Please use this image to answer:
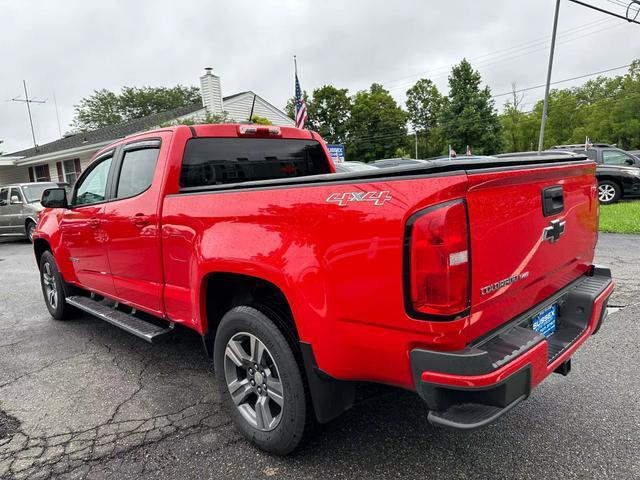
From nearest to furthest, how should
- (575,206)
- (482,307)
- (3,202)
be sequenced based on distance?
(482,307), (575,206), (3,202)

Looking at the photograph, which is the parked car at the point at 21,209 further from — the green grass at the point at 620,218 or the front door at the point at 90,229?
the green grass at the point at 620,218

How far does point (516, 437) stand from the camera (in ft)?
8.52

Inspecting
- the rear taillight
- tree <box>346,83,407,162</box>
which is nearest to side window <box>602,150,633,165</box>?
the rear taillight

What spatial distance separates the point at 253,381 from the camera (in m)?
2.63

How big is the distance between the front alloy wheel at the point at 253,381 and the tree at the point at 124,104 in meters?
52.6

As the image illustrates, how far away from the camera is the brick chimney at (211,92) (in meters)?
19.9

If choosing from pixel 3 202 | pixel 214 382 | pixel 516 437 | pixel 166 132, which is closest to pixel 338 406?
pixel 516 437

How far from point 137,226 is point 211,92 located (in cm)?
1819

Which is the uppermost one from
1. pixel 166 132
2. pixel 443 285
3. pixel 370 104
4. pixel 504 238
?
pixel 370 104

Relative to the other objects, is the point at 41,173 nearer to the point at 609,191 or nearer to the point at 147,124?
the point at 147,124

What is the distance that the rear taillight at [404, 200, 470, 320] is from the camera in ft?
5.70

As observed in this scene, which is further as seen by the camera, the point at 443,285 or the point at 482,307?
the point at 482,307

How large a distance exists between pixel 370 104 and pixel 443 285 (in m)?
61.7

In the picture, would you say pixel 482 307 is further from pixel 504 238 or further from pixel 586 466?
pixel 586 466
